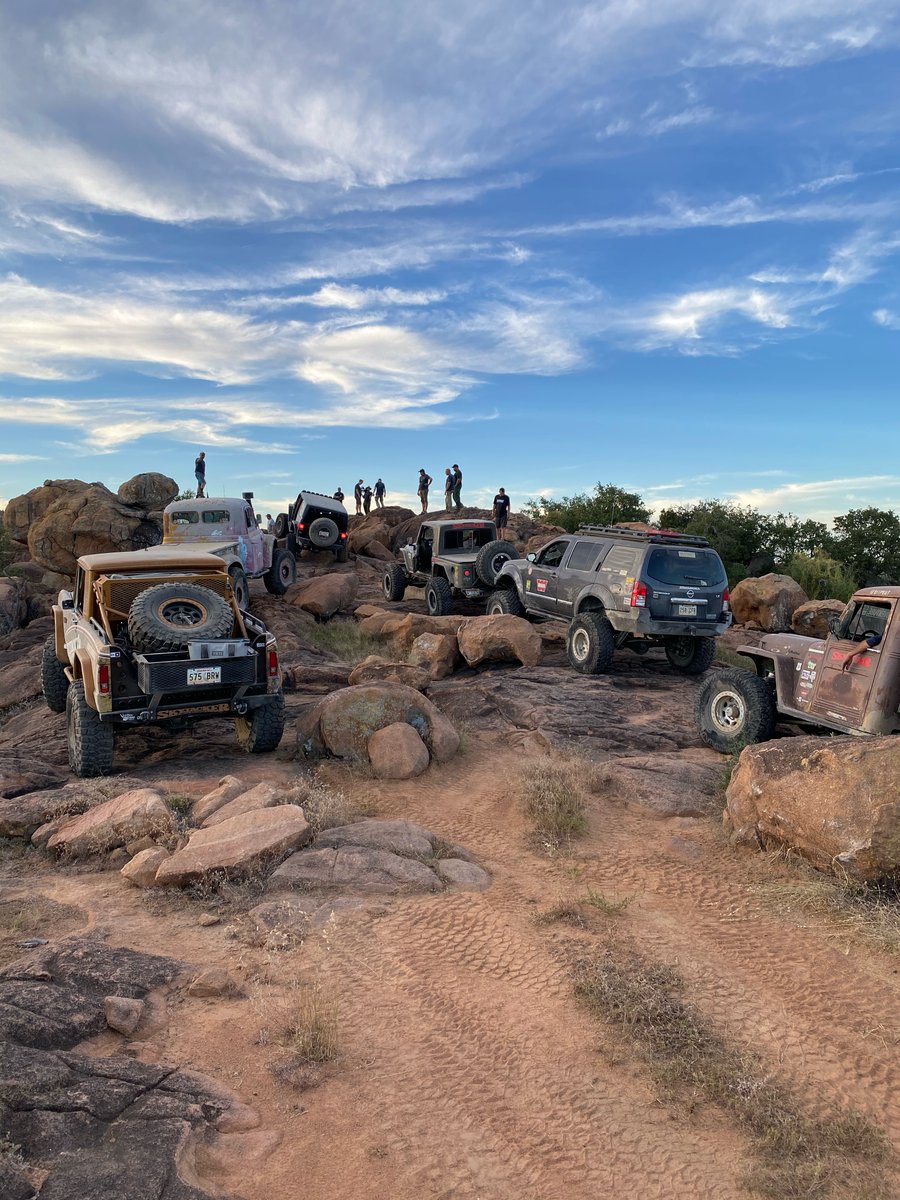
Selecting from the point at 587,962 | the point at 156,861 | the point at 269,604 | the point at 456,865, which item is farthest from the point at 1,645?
the point at 587,962

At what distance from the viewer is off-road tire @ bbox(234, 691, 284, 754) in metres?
9.03

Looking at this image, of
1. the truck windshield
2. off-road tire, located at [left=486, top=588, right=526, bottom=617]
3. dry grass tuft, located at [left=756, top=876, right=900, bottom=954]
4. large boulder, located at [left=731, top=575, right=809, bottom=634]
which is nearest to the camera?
dry grass tuft, located at [left=756, top=876, right=900, bottom=954]

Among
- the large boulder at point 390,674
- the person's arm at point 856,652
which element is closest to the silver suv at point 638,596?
the large boulder at point 390,674

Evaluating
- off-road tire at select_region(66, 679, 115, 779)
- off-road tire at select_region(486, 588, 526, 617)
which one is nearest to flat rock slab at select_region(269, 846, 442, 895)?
off-road tire at select_region(66, 679, 115, 779)

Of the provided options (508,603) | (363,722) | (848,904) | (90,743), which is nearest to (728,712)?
(848,904)

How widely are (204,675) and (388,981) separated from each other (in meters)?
4.64

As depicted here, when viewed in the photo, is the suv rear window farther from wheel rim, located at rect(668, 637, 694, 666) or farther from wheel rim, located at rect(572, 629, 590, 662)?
wheel rim, located at rect(572, 629, 590, 662)

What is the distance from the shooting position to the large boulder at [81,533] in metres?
24.3

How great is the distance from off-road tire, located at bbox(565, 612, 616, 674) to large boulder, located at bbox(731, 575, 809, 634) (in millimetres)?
7992

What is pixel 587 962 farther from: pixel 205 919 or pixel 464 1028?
pixel 205 919

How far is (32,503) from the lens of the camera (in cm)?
2861

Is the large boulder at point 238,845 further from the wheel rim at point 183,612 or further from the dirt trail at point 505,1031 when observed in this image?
the wheel rim at point 183,612

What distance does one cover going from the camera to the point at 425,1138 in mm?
3324

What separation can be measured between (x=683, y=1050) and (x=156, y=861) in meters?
3.85
